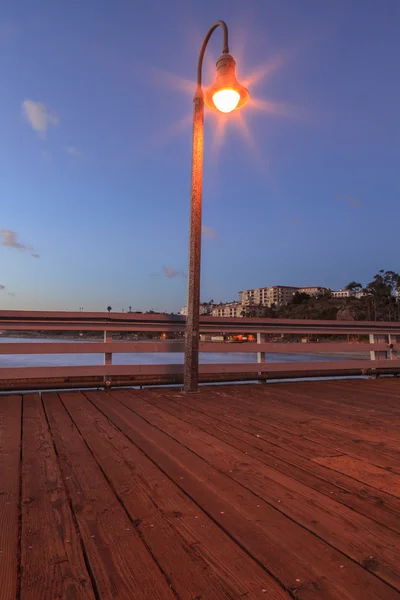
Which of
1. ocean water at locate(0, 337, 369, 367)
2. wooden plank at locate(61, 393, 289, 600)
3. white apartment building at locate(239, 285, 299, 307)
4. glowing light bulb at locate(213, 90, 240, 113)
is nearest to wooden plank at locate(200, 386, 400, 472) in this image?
wooden plank at locate(61, 393, 289, 600)

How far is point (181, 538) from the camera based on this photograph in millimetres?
1376

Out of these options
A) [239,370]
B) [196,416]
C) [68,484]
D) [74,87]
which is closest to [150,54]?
[74,87]

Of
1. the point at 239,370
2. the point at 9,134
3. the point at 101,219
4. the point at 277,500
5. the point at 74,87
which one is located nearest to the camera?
the point at 277,500

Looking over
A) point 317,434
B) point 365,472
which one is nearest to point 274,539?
point 365,472

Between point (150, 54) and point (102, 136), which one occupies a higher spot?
point (102, 136)

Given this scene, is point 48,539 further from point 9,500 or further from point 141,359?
point 141,359

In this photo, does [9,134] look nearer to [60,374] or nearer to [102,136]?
[102,136]

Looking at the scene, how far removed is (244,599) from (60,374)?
4.19 m

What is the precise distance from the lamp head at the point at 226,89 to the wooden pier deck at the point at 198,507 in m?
3.88

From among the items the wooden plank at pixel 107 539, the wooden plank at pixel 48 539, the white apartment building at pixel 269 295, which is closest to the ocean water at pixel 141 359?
the wooden plank at pixel 48 539

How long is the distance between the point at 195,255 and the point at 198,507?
3.65m

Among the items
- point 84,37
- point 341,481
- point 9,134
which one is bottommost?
point 341,481

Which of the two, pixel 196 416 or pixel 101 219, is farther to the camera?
pixel 101 219

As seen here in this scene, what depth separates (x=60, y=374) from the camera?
15.6 ft
